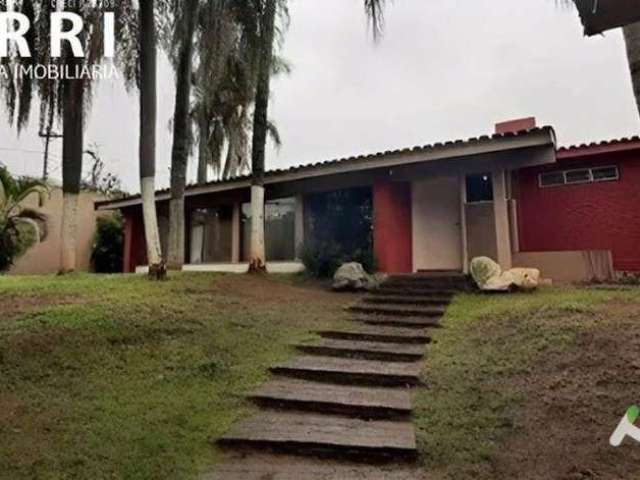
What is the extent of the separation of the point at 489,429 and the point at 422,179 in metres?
8.33

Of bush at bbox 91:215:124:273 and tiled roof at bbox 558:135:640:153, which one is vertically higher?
tiled roof at bbox 558:135:640:153

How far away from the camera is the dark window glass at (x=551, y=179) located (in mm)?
11703

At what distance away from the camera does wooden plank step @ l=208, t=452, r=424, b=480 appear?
11.5 ft

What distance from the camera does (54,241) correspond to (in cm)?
1783

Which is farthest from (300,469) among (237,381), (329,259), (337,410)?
(329,259)

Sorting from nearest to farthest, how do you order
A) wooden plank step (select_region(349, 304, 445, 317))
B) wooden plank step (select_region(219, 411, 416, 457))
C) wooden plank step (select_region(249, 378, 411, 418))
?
wooden plank step (select_region(219, 411, 416, 457)) → wooden plank step (select_region(249, 378, 411, 418)) → wooden plank step (select_region(349, 304, 445, 317))

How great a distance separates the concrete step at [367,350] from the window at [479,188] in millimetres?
5856

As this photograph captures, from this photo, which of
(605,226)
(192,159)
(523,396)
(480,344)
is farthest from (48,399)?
(192,159)

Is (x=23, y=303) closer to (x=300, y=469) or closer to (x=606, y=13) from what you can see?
(x=300, y=469)

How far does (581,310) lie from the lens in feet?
21.3

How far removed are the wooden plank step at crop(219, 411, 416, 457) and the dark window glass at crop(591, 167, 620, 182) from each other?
9436 millimetres

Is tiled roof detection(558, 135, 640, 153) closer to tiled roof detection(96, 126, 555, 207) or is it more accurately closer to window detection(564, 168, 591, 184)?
window detection(564, 168, 591, 184)

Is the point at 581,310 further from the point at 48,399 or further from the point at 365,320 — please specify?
the point at 48,399

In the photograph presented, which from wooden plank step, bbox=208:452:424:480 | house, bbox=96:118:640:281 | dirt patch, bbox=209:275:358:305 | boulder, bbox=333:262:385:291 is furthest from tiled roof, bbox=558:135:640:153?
wooden plank step, bbox=208:452:424:480
